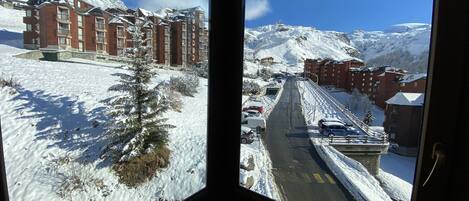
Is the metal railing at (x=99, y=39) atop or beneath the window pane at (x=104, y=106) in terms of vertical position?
atop

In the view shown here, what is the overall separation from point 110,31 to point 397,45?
1.29m

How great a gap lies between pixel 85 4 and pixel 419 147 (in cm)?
146

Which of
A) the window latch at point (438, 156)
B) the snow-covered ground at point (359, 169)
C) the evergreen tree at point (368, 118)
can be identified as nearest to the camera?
the window latch at point (438, 156)

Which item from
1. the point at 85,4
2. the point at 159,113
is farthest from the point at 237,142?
the point at 85,4

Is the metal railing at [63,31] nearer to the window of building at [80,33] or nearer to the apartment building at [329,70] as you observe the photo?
the window of building at [80,33]

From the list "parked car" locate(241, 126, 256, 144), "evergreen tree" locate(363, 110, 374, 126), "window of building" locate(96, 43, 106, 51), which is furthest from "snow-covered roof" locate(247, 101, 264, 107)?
"window of building" locate(96, 43, 106, 51)

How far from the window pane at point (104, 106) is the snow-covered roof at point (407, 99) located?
96 centimetres

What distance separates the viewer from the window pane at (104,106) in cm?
112

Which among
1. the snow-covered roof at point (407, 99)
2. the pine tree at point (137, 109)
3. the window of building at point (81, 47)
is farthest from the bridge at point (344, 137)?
the window of building at point (81, 47)

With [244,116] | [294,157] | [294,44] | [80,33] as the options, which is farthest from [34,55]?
[294,157]

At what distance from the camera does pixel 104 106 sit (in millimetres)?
1412

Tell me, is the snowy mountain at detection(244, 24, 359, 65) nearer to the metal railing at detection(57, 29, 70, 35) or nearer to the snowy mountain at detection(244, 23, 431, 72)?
the snowy mountain at detection(244, 23, 431, 72)

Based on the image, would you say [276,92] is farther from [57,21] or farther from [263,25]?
[57,21]

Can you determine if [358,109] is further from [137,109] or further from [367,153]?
[137,109]
